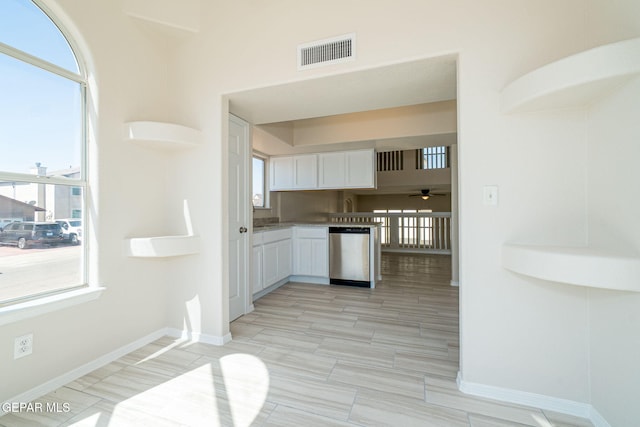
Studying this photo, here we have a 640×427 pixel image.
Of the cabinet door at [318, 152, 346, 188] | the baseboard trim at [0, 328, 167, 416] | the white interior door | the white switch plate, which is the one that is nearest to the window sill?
the baseboard trim at [0, 328, 167, 416]

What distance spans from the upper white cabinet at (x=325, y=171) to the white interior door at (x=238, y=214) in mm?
1835

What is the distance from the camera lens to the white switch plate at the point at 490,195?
5.44ft

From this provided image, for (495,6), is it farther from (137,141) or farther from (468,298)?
(137,141)

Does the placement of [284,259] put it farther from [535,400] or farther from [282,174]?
[535,400]

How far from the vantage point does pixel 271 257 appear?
3766 millimetres

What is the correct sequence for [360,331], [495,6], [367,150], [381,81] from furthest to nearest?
[367,150] → [360,331] → [381,81] → [495,6]

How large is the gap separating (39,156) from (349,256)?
345 centimetres

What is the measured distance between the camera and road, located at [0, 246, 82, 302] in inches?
62.0

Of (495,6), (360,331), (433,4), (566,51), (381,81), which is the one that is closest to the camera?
(566,51)

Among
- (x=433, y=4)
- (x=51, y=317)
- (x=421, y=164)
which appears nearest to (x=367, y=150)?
(x=433, y=4)

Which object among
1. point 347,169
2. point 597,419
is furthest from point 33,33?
point 597,419

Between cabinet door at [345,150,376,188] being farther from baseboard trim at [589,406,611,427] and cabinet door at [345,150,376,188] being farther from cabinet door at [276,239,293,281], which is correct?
baseboard trim at [589,406,611,427]

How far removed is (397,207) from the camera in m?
11.9

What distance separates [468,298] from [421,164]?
7912mm
